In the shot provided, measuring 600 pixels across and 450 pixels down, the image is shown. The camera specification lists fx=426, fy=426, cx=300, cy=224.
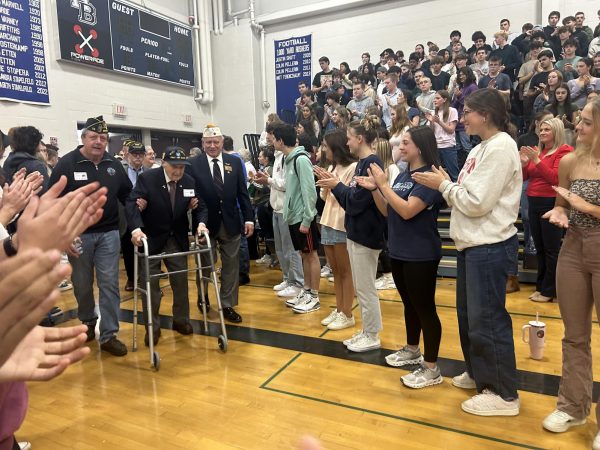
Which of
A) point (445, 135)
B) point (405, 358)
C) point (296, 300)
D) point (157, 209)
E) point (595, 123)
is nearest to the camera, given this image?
point (595, 123)

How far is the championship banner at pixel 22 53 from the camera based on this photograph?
7.44 metres

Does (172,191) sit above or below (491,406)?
above

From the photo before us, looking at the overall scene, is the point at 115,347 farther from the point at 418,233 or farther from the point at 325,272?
the point at 325,272

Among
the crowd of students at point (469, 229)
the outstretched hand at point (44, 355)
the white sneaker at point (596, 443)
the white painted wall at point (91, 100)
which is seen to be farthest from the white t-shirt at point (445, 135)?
the white painted wall at point (91, 100)

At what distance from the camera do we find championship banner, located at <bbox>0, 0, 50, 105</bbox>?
7.44 metres

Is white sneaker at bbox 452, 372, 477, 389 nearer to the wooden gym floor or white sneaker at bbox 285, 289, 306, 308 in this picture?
the wooden gym floor

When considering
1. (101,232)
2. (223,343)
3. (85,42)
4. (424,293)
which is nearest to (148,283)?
(101,232)

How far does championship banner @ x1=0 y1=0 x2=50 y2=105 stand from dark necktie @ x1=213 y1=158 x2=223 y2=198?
18.8 ft

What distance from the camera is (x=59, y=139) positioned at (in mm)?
8484

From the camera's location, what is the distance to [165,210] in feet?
Answer: 11.8

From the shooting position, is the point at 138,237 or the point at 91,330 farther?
the point at 91,330

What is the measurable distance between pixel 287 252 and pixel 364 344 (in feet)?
5.96

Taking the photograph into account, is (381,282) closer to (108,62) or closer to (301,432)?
(301,432)

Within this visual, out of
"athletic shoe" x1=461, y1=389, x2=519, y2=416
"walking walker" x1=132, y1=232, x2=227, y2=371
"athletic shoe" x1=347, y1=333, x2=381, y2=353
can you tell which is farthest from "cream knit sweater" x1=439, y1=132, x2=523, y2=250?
"walking walker" x1=132, y1=232, x2=227, y2=371
